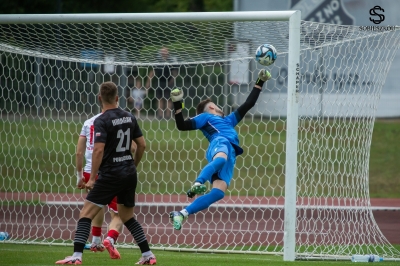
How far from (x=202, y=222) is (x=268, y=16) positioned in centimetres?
536

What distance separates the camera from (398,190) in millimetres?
17922

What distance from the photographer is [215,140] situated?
9.02 metres

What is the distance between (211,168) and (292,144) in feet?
3.26

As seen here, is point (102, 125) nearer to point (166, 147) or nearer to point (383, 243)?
point (383, 243)

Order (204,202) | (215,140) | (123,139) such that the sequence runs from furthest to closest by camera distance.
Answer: (215,140) → (204,202) → (123,139)

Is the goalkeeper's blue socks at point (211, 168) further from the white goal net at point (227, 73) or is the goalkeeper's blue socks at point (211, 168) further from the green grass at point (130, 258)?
the white goal net at point (227, 73)

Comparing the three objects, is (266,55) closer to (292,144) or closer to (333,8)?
(292,144)

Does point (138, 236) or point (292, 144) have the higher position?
point (292, 144)

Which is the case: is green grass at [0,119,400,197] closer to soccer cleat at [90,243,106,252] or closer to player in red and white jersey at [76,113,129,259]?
player in red and white jersey at [76,113,129,259]

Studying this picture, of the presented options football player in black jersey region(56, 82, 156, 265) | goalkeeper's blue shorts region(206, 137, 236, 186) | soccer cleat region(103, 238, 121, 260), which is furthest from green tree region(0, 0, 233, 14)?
football player in black jersey region(56, 82, 156, 265)

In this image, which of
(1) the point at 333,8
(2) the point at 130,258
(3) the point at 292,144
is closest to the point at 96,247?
(2) the point at 130,258

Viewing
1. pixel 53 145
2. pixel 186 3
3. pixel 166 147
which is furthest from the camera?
pixel 186 3

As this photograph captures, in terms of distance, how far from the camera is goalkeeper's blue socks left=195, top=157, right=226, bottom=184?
8.52 meters

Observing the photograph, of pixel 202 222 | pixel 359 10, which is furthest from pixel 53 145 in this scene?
pixel 359 10
